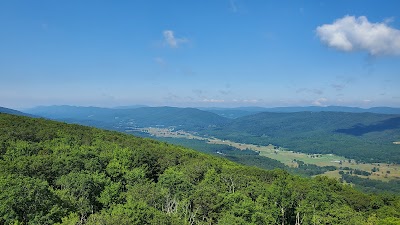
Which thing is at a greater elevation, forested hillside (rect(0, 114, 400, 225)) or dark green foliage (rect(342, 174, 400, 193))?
forested hillside (rect(0, 114, 400, 225))

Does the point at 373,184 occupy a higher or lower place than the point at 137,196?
lower

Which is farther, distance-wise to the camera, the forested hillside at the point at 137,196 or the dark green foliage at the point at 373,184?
the dark green foliage at the point at 373,184

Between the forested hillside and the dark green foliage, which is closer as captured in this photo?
the forested hillside

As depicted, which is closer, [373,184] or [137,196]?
[137,196]

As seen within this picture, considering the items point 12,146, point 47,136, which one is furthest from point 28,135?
point 12,146

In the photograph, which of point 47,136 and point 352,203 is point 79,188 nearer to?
point 47,136

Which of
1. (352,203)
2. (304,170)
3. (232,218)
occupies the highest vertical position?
(232,218)

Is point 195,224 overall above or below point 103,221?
below

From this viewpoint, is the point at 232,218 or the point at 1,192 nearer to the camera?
the point at 1,192
